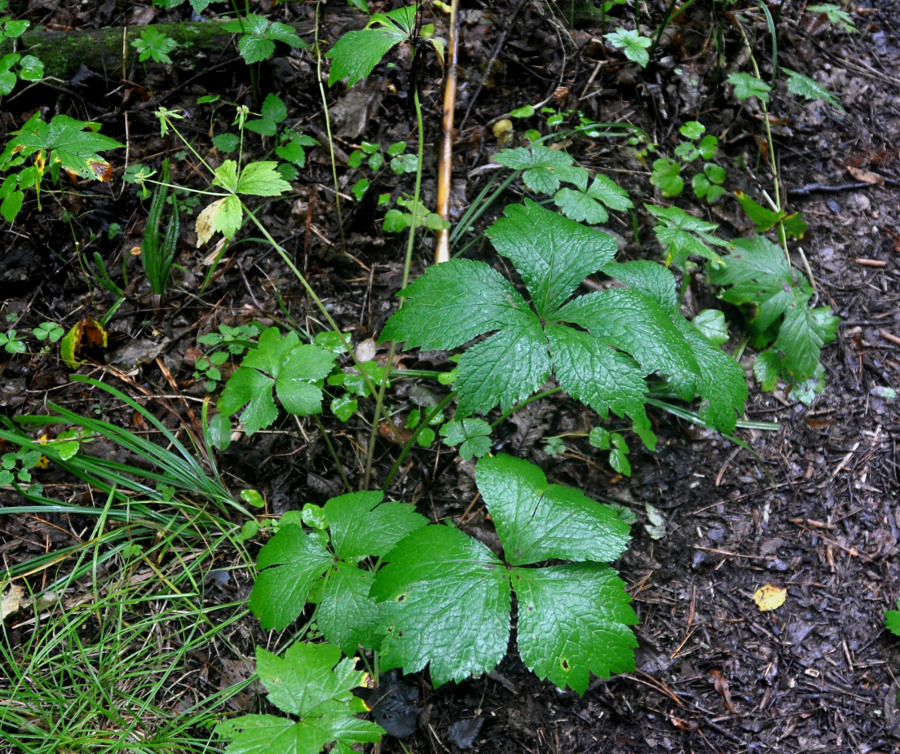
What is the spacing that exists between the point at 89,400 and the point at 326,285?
97 centimetres

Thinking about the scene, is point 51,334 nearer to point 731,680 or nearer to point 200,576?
point 200,576

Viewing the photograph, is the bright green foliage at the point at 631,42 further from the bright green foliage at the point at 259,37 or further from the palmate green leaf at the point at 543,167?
the bright green foliage at the point at 259,37

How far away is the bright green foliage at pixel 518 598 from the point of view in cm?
145

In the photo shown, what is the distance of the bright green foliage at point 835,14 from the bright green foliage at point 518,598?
3.04m

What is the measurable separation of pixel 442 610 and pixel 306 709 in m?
0.43

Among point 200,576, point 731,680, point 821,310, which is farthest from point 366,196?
point 731,680

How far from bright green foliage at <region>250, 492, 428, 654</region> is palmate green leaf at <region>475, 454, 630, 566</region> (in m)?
0.24

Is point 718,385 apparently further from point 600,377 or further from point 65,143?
point 65,143

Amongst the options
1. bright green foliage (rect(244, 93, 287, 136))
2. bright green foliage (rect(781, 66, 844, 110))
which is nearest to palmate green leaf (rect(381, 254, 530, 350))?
bright green foliage (rect(244, 93, 287, 136))

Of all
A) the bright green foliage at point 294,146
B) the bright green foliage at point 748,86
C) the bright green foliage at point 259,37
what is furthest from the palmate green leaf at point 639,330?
the bright green foliage at point 259,37

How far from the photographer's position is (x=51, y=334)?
7.72 feet

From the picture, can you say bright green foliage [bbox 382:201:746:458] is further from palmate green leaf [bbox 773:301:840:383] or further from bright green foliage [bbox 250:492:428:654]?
palmate green leaf [bbox 773:301:840:383]

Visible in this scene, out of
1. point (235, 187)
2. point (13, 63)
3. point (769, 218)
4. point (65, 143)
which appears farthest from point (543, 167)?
point (13, 63)

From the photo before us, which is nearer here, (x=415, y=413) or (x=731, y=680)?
(x=731, y=680)
